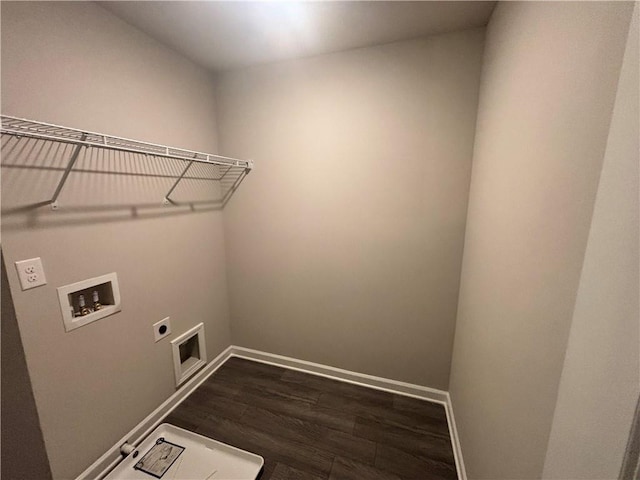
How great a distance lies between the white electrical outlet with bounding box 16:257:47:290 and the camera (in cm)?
100

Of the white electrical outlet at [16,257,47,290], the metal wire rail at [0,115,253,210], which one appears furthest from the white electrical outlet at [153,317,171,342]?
the metal wire rail at [0,115,253,210]

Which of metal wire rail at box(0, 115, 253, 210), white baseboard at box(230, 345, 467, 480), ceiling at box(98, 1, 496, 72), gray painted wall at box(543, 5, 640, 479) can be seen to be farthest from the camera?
white baseboard at box(230, 345, 467, 480)

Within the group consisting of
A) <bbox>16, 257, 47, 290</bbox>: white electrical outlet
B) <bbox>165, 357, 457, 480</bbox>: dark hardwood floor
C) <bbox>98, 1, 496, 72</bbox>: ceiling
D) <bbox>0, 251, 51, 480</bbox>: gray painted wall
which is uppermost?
<bbox>98, 1, 496, 72</bbox>: ceiling

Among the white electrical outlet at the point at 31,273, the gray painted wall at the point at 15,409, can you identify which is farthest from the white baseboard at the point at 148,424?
the white electrical outlet at the point at 31,273

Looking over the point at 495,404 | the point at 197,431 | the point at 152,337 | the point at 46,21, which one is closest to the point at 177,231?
the point at 152,337

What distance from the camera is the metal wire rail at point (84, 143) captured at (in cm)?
87

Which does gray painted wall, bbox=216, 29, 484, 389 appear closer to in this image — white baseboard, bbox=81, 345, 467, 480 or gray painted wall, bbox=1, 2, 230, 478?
white baseboard, bbox=81, 345, 467, 480

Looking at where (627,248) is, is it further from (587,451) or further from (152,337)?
(152,337)

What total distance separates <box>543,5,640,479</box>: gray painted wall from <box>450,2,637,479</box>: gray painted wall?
4cm

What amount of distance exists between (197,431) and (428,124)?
2463mm

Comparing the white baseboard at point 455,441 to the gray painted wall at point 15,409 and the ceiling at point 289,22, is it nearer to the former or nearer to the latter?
the gray painted wall at point 15,409

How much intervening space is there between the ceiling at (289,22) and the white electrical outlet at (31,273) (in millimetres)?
1296

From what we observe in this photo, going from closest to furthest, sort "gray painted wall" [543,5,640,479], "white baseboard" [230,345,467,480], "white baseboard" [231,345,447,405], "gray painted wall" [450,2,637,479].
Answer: "gray painted wall" [543,5,640,479] → "gray painted wall" [450,2,637,479] → "white baseboard" [230,345,467,480] → "white baseboard" [231,345,447,405]

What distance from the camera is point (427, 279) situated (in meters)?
1.69
